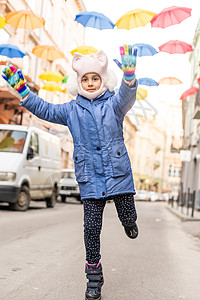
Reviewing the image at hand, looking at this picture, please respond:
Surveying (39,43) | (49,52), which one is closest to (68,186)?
(49,52)

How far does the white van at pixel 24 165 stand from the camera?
35.8ft

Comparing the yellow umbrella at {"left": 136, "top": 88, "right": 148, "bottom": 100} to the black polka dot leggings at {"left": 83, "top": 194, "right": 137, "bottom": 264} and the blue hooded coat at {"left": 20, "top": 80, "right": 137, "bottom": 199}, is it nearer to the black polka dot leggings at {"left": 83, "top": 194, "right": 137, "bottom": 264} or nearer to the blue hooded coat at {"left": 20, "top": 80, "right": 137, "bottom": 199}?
the blue hooded coat at {"left": 20, "top": 80, "right": 137, "bottom": 199}

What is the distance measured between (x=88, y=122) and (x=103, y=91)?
308mm

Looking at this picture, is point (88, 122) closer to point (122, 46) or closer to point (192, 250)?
point (122, 46)

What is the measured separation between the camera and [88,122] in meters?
3.26

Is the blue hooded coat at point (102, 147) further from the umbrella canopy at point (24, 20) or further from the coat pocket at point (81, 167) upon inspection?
the umbrella canopy at point (24, 20)

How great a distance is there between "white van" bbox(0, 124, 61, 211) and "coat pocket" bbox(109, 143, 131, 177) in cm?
796

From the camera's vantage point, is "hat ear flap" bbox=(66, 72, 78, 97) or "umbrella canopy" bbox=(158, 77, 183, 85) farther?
"umbrella canopy" bbox=(158, 77, 183, 85)

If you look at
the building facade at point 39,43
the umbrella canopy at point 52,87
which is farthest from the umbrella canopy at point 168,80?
the building facade at point 39,43

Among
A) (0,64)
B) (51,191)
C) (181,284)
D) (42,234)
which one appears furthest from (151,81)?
(181,284)

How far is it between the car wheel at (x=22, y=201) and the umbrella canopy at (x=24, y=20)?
5303 mm

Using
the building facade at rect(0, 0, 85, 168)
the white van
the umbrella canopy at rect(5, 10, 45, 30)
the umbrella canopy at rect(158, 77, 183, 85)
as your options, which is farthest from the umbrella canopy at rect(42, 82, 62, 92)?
the white van

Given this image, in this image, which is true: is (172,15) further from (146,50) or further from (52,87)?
(52,87)

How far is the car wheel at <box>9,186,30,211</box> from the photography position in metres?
11.3
